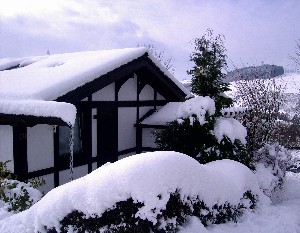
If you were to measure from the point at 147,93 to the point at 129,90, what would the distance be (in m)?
1.14

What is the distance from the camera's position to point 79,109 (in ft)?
25.6

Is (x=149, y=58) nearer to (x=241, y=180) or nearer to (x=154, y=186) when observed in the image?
(x=241, y=180)

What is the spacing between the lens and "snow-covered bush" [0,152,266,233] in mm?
3684

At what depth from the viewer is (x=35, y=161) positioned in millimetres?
6555

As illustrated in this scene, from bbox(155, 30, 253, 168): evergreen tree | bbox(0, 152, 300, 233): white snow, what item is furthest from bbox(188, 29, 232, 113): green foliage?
bbox(0, 152, 300, 233): white snow

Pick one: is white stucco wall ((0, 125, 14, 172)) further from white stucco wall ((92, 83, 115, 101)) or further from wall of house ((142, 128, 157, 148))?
wall of house ((142, 128, 157, 148))

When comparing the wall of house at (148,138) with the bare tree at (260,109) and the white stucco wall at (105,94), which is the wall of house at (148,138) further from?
the bare tree at (260,109)

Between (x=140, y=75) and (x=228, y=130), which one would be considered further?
(x=140, y=75)

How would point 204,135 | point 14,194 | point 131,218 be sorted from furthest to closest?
point 204,135
point 14,194
point 131,218

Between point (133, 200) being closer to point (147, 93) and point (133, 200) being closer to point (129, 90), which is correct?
point (129, 90)

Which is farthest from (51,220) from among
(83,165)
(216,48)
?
(216,48)

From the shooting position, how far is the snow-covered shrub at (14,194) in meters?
5.23

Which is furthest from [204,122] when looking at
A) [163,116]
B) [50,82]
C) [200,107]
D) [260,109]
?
[260,109]

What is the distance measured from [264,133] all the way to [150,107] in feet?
20.4
